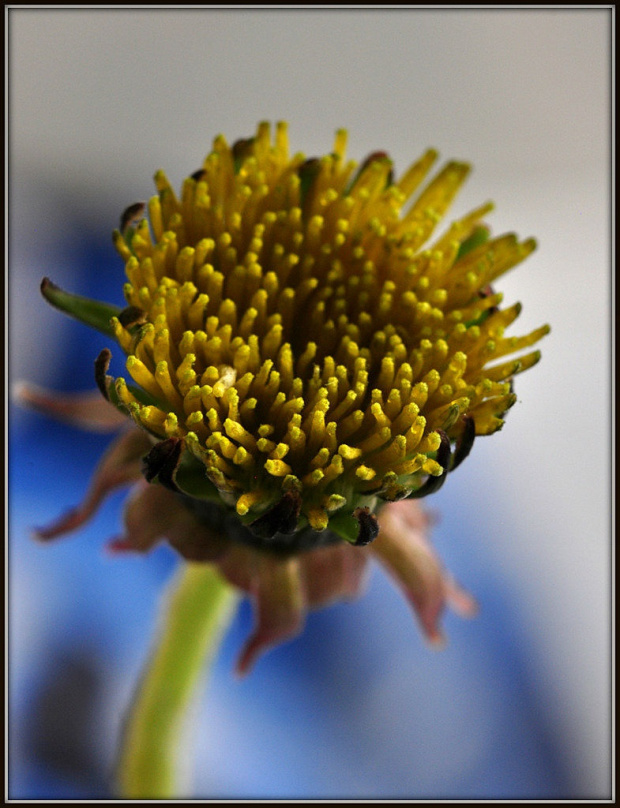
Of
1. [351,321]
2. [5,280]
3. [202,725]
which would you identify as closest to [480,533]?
[202,725]

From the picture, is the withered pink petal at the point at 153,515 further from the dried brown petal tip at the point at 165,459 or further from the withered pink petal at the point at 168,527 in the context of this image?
the dried brown petal tip at the point at 165,459

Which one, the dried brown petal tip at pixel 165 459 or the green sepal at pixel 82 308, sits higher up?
the green sepal at pixel 82 308

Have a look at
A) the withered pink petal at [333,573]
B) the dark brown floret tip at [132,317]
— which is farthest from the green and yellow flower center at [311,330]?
the withered pink petal at [333,573]

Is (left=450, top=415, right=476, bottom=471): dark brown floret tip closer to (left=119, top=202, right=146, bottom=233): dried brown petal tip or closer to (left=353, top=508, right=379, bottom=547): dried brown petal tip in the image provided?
(left=353, top=508, right=379, bottom=547): dried brown petal tip

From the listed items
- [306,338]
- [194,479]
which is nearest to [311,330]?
[306,338]

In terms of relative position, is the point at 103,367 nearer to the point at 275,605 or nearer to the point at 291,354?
the point at 291,354

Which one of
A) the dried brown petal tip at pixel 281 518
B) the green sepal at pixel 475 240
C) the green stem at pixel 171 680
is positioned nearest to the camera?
the dried brown petal tip at pixel 281 518

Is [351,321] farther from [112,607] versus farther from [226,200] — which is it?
[112,607]
